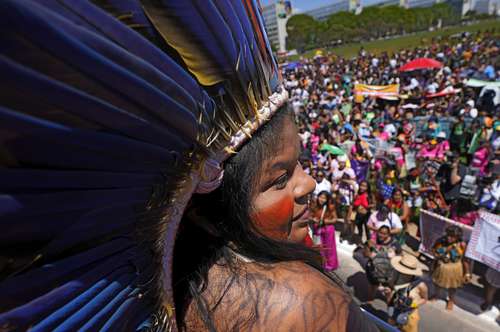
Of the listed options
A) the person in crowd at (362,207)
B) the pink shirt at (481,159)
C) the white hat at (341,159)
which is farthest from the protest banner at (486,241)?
the white hat at (341,159)

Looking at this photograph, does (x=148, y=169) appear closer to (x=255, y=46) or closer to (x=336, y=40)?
(x=255, y=46)

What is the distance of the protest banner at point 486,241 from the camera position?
4.18 meters

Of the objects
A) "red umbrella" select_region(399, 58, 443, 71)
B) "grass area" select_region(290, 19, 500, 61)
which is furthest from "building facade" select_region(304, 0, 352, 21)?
"red umbrella" select_region(399, 58, 443, 71)

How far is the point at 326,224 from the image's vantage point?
5.29 metres

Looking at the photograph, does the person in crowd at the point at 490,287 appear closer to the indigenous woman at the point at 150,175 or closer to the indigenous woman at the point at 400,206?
the indigenous woman at the point at 400,206

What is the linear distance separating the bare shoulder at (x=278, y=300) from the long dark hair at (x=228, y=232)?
0.09ft

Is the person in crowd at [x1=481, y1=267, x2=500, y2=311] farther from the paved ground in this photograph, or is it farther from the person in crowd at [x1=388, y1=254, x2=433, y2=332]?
the person in crowd at [x1=388, y1=254, x2=433, y2=332]

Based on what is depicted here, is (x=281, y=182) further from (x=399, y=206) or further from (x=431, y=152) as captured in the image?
(x=431, y=152)

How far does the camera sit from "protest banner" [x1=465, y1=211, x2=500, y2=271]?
418 centimetres

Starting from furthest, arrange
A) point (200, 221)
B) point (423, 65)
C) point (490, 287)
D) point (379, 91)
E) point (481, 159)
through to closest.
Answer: point (423, 65) → point (379, 91) → point (481, 159) → point (490, 287) → point (200, 221)

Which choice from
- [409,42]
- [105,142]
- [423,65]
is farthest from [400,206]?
[409,42]

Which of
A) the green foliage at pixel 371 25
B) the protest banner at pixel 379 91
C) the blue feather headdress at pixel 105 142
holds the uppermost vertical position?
the blue feather headdress at pixel 105 142

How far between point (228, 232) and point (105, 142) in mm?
551

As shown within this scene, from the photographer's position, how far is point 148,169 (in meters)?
0.74
